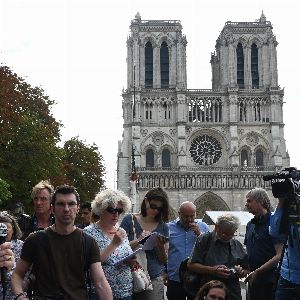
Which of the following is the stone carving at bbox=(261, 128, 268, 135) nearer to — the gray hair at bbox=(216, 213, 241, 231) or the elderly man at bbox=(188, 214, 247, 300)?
the elderly man at bbox=(188, 214, 247, 300)

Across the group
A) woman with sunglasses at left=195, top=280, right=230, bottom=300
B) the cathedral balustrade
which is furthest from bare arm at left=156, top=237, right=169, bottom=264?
the cathedral balustrade

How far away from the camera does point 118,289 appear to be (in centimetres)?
521

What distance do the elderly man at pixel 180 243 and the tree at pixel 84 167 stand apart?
26878 mm

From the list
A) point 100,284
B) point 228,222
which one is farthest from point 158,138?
point 100,284

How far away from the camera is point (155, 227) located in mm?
6297

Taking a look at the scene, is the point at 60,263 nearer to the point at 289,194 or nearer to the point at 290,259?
the point at 289,194

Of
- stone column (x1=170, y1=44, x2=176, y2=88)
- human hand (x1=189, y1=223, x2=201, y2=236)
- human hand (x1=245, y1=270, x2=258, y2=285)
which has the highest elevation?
stone column (x1=170, y1=44, x2=176, y2=88)

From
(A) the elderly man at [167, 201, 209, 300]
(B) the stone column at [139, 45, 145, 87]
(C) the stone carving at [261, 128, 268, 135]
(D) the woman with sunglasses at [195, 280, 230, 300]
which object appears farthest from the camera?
(B) the stone column at [139, 45, 145, 87]

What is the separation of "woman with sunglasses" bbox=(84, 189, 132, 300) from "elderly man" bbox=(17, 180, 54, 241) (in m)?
0.78

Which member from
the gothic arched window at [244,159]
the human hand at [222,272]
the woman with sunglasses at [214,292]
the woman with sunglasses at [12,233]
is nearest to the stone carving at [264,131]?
the gothic arched window at [244,159]

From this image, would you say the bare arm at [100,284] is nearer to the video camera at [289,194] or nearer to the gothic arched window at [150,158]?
the video camera at [289,194]

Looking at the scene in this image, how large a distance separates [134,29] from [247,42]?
9.69 metres

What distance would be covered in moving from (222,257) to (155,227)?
807mm

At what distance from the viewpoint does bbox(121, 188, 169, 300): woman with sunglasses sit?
5984mm
